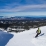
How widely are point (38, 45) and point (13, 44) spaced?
2.35 metres

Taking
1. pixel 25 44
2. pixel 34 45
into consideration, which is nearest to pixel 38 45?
pixel 34 45

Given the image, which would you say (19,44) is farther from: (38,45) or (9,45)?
(38,45)

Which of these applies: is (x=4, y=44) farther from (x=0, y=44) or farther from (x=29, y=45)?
(x=29, y=45)

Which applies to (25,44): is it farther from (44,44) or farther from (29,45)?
(44,44)

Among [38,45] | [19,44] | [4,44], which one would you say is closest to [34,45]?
[38,45]

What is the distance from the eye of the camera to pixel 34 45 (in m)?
13.1

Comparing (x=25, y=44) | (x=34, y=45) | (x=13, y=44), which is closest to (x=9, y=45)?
(x=13, y=44)

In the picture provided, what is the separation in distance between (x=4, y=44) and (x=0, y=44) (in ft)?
1.22

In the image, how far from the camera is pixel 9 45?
45.3ft

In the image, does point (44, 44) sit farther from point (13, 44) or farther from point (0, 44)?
point (0, 44)

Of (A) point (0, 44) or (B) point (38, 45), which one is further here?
(A) point (0, 44)

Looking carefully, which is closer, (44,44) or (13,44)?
(44,44)

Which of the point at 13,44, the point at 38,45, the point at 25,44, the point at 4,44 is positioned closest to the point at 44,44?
the point at 38,45

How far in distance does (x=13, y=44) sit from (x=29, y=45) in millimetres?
1602
